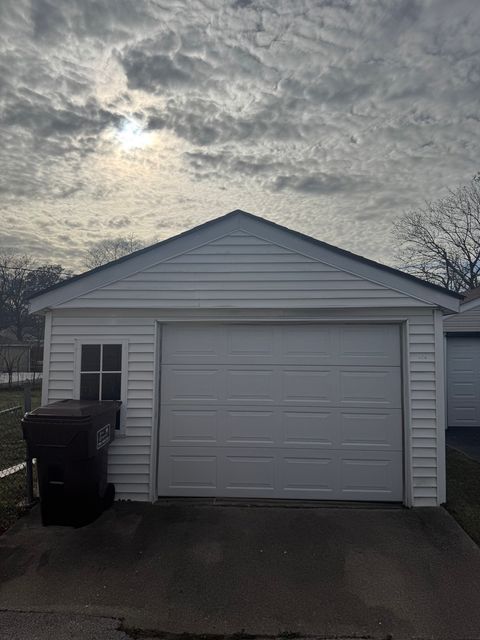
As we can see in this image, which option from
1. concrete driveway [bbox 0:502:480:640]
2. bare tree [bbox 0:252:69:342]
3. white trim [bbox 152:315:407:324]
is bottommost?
concrete driveway [bbox 0:502:480:640]

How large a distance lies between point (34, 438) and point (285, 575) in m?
2.85

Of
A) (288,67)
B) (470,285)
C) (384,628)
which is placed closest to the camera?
(384,628)

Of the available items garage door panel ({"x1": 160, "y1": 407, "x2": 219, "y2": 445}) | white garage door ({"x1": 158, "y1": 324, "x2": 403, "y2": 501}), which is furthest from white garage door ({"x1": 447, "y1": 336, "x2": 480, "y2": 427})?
garage door panel ({"x1": 160, "y1": 407, "x2": 219, "y2": 445})

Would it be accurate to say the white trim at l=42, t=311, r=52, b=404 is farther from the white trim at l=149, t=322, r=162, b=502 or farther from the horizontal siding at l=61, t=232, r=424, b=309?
the white trim at l=149, t=322, r=162, b=502

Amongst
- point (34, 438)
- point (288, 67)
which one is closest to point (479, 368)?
point (288, 67)

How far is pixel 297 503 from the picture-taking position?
17.0 ft

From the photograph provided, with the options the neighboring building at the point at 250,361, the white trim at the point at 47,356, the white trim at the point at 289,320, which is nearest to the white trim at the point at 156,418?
the neighboring building at the point at 250,361

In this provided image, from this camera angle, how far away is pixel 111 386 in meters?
5.33

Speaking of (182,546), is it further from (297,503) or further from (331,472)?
(331,472)

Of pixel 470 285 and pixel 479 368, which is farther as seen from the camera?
pixel 470 285

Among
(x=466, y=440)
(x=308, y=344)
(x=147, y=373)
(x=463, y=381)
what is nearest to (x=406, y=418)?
(x=308, y=344)

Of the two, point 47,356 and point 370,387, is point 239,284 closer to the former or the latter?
point 370,387

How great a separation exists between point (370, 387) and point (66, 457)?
370cm

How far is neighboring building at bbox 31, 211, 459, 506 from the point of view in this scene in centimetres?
523
